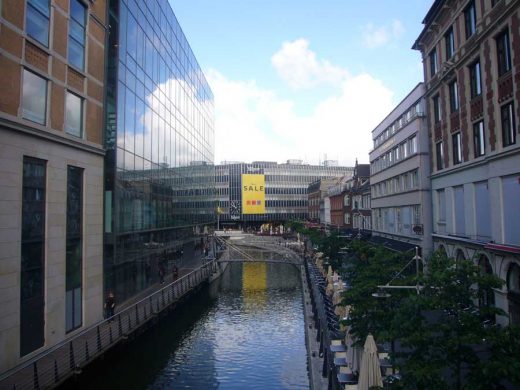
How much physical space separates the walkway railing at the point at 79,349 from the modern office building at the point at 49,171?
1040mm

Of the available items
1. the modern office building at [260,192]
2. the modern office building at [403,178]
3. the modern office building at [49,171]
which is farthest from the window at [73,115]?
the modern office building at [260,192]

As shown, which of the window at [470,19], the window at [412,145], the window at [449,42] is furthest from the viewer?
the window at [412,145]

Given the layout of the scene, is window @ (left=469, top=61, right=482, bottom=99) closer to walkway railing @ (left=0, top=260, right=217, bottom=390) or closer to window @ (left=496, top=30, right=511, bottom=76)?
window @ (left=496, top=30, right=511, bottom=76)

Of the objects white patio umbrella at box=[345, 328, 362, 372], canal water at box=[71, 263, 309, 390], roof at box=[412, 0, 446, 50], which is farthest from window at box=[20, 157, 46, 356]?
roof at box=[412, 0, 446, 50]

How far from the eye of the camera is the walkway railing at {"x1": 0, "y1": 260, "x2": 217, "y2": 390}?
650 inches

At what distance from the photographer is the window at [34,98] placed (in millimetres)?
19922

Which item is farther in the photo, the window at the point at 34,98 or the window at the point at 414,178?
the window at the point at 414,178

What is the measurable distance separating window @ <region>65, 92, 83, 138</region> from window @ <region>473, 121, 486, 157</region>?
21958 mm

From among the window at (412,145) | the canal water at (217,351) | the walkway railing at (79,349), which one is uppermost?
the window at (412,145)

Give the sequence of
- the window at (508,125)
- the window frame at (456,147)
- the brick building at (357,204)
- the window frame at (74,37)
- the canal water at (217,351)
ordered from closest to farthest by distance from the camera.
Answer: the canal water at (217,351) < the window at (508,125) < the window frame at (74,37) < the window frame at (456,147) < the brick building at (357,204)

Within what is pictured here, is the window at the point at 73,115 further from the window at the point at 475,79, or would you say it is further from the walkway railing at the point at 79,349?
the window at the point at 475,79

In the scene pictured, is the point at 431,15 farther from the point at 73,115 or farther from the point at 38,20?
the point at 38,20

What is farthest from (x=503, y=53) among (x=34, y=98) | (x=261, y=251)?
(x=261, y=251)

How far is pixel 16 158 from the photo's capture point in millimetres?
19047
